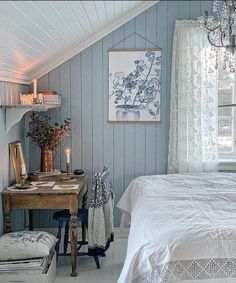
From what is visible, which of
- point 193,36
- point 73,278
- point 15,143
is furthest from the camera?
point 193,36

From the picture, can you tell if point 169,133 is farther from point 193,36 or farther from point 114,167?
point 193,36

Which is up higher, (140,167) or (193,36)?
(193,36)

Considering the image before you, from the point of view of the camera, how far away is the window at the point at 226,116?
14.1ft

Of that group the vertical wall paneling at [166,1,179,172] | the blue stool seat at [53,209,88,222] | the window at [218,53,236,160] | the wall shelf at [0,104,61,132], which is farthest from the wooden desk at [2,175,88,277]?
the window at [218,53,236,160]

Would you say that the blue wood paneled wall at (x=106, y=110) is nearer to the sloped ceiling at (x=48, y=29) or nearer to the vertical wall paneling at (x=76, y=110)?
the vertical wall paneling at (x=76, y=110)

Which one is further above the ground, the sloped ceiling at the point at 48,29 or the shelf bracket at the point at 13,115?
the sloped ceiling at the point at 48,29

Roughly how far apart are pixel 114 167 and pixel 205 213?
1.82 meters

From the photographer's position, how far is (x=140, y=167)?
14.1ft

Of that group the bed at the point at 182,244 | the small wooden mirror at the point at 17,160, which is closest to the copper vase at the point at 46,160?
the small wooden mirror at the point at 17,160

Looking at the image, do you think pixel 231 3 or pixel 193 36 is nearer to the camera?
pixel 231 3

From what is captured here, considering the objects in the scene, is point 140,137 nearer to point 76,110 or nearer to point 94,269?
point 76,110

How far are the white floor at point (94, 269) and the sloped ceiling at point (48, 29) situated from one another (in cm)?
164

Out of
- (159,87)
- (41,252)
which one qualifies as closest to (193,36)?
(159,87)

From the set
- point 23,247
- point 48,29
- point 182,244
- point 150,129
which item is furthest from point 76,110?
point 182,244
